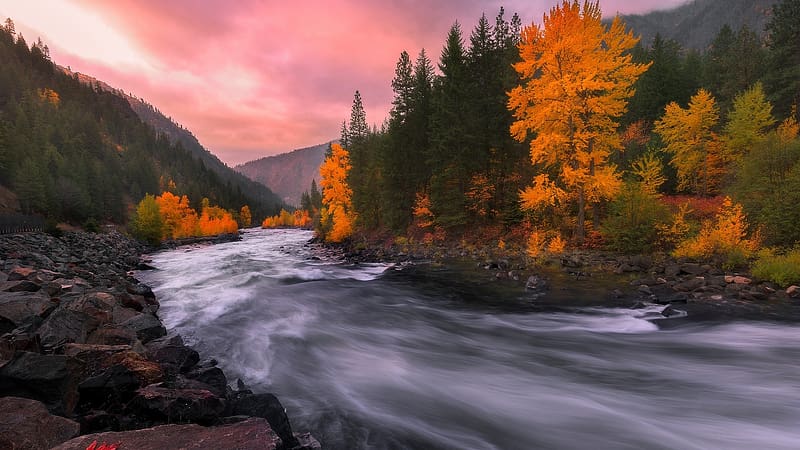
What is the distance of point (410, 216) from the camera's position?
34938 mm

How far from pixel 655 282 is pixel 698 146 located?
73.6ft

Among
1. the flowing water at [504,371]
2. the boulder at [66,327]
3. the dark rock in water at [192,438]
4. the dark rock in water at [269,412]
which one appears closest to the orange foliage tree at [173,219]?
the flowing water at [504,371]

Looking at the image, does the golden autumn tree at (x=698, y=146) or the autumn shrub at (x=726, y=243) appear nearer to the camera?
the autumn shrub at (x=726, y=243)

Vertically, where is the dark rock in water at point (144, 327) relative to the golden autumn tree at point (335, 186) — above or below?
below

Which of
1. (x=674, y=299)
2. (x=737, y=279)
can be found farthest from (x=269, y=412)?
(x=737, y=279)

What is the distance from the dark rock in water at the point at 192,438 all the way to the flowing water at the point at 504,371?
1.73 metres

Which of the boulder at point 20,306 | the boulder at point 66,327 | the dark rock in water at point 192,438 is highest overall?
the boulder at point 20,306

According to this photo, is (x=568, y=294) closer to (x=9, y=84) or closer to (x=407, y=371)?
(x=407, y=371)

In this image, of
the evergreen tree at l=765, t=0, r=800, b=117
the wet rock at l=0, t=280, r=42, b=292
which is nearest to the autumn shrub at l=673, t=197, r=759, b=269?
the wet rock at l=0, t=280, r=42, b=292

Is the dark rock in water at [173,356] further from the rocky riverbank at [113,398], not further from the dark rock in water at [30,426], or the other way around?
the dark rock in water at [30,426]

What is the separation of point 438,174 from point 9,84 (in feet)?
547

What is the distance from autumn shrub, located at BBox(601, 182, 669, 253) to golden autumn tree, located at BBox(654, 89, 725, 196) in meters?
15.8

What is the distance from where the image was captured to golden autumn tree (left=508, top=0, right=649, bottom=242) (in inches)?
688

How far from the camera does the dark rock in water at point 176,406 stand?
4.71m
